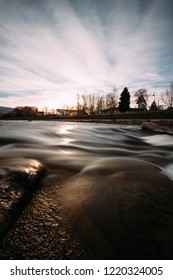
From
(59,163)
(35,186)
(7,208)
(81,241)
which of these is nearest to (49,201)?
(35,186)

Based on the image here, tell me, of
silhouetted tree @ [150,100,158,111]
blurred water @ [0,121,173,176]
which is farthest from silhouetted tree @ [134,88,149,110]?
blurred water @ [0,121,173,176]

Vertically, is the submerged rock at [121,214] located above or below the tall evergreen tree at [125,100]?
below

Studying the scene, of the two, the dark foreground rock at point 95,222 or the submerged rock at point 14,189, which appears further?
the submerged rock at point 14,189

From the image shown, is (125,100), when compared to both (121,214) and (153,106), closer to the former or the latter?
(153,106)

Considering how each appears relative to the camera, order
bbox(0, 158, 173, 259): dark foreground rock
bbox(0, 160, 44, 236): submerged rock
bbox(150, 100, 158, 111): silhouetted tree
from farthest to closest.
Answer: bbox(150, 100, 158, 111): silhouetted tree, bbox(0, 160, 44, 236): submerged rock, bbox(0, 158, 173, 259): dark foreground rock

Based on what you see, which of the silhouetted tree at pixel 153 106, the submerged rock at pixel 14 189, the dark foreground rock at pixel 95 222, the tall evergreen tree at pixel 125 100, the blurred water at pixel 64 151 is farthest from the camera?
the silhouetted tree at pixel 153 106

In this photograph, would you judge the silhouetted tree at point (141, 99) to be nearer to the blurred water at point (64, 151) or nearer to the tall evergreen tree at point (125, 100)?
the tall evergreen tree at point (125, 100)

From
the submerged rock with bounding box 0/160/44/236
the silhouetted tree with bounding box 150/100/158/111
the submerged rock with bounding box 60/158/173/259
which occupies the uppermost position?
the silhouetted tree with bounding box 150/100/158/111

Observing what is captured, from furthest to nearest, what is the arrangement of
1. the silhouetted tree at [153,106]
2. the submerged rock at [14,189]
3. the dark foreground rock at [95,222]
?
the silhouetted tree at [153,106] → the submerged rock at [14,189] → the dark foreground rock at [95,222]

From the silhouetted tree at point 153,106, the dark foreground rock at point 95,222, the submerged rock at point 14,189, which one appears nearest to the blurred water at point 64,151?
the submerged rock at point 14,189

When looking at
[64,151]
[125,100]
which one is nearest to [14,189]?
[64,151]

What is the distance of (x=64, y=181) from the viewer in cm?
288

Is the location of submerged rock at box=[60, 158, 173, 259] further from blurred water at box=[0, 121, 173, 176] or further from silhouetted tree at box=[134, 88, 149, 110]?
silhouetted tree at box=[134, 88, 149, 110]

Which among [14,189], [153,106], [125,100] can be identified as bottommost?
[14,189]
